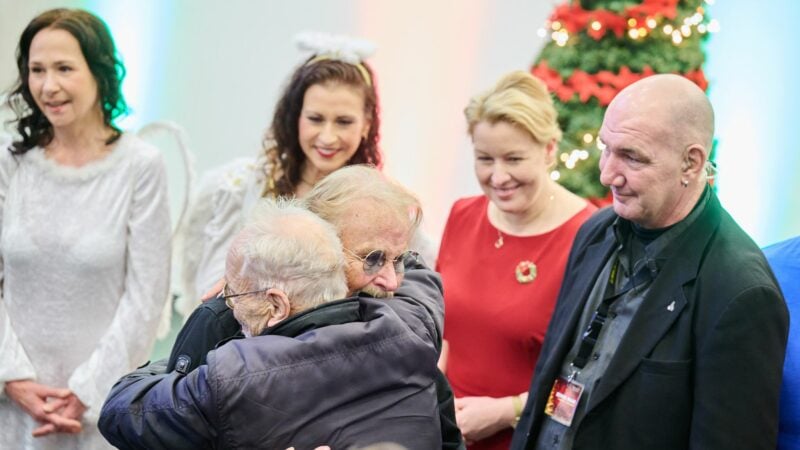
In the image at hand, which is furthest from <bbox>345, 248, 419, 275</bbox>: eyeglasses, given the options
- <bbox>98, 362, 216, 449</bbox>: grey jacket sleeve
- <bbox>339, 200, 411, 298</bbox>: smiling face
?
<bbox>98, 362, 216, 449</bbox>: grey jacket sleeve

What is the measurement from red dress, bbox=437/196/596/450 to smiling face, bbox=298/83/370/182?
0.54m

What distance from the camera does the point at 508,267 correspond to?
3.23 meters

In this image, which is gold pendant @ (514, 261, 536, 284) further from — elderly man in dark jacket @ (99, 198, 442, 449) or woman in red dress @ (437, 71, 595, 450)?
elderly man in dark jacket @ (99, 198, 442, 449)

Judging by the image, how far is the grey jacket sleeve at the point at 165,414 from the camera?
179cm

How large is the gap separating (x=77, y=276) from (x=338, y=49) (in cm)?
115

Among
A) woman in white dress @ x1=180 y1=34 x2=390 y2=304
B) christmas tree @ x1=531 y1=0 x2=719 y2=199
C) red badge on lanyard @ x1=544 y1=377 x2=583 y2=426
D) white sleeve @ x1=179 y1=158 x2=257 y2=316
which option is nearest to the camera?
red badge on lanyard @ x1=544 y1=377 x2=583 y2=426

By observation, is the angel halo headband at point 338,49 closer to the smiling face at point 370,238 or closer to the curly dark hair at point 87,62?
the curly dark hair at point 87,62

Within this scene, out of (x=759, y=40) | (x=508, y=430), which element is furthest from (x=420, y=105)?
(x=508, y=430)

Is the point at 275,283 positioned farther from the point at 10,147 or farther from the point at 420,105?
the point at 420,105

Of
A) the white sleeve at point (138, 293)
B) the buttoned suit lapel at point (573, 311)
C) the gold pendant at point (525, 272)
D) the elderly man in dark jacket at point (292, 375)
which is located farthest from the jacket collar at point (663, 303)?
the white sleeve at point (138, 293)

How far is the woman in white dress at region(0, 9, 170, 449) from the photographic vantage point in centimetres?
320

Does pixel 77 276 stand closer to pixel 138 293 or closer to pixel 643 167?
pixel 138 293

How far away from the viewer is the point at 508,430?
3.16m

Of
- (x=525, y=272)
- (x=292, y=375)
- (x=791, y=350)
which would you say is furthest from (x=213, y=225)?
(x=791, y=350)
